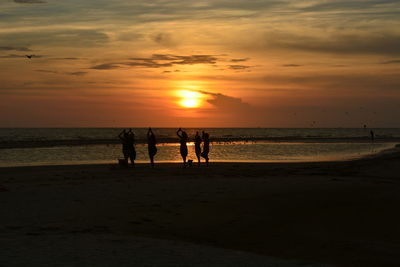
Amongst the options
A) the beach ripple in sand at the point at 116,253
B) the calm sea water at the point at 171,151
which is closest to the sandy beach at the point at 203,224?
the beach ripple in sand at the point at 116,253

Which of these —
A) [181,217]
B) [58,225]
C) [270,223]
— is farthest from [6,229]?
[270,223]

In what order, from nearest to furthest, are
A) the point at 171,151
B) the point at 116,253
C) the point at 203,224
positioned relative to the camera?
the point at 116,253 → the point at 203,224 → the point at 171,151

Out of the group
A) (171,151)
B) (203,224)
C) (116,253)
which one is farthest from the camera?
(171,151)

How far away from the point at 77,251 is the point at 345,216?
6.70 meters

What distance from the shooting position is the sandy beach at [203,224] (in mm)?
8617

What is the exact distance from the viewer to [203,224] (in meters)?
11.6

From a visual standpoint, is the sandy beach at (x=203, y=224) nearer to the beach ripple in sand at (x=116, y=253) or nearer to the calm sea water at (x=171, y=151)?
the beach ripple in sand at (x=116, y=253)

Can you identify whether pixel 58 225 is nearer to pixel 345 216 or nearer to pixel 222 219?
pixel 222 219

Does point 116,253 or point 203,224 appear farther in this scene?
point 203,224

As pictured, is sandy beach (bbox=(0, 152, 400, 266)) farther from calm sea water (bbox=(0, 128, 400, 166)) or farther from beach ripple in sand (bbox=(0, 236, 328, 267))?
calm sea water (bbox=(0, 128, 400, 166))

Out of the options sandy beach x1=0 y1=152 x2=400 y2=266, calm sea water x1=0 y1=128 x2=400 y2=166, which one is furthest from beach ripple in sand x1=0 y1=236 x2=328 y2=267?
calm sea water x1=0 y1=128 x2=400 y2=166

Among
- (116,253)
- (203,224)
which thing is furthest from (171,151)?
(116,253)

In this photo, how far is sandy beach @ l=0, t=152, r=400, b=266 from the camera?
8.62m

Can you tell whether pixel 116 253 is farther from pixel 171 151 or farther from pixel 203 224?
pixel 171 151
